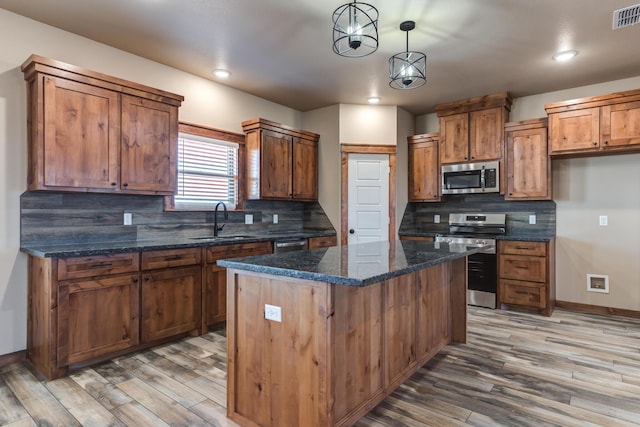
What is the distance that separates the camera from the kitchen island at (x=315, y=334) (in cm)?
171

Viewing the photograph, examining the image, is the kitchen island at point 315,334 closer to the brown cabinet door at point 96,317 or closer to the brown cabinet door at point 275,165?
the brown cabinet door at point 96,317

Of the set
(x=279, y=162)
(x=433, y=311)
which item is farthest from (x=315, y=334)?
(x=279, y=162)

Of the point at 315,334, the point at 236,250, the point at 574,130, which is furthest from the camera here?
the point at 574,130

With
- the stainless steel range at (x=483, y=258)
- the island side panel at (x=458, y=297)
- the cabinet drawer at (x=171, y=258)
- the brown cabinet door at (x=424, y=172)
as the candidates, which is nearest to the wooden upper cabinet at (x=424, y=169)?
the brown cabinet door at (x=424, y=172)

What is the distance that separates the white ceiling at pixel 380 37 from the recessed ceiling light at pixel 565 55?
8 cm

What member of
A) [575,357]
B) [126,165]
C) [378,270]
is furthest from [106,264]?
[575,357]

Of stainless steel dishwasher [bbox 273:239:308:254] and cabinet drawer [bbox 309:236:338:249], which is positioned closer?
stainless steel dishwasher [bbox 273:239:308:254]

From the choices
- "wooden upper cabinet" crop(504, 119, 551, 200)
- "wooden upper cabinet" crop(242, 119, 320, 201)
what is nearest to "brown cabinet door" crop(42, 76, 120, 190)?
"wooden upper cabinet" crop(242, 119, 320, 201)

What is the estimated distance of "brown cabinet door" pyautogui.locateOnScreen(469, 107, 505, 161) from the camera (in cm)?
461

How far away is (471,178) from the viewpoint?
4801 mm

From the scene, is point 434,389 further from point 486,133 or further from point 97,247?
point 486,133

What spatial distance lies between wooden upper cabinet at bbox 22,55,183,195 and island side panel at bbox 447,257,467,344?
2.70 metres

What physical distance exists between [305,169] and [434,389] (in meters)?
3.30

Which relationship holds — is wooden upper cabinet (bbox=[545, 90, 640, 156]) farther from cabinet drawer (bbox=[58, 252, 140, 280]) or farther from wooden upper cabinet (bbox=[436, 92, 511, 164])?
cabinet drawer (bbox=[58, 252, 140, 280])
